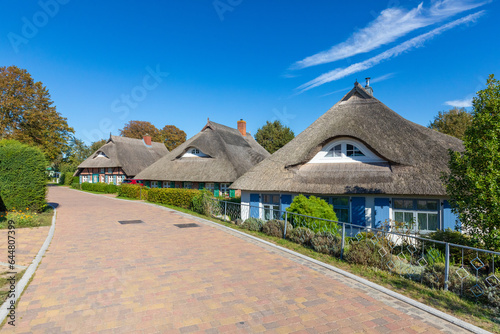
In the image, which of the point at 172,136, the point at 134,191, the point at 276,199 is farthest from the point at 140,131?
the point at 276,199

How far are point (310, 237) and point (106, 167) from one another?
3761 centimetres

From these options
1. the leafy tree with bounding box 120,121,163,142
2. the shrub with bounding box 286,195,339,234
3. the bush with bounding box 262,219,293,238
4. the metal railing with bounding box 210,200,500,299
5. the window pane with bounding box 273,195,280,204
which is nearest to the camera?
the metal railing with bounding box 210,200,500,299

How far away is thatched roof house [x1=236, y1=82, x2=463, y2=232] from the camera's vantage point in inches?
472

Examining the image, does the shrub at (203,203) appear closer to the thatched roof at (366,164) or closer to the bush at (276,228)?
the thatched roof at (366,164)

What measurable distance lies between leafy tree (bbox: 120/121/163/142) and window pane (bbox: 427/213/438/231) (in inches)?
2347

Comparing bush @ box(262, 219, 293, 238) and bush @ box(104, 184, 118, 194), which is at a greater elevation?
bush @ box(104, 184, 118, 194)

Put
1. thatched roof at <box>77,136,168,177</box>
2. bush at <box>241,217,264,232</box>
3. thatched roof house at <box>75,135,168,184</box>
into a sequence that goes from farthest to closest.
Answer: thatched roof house at <box>75,135,168,184</box> → thatched roof at <box>77,136,168,177</box> → bush at <box>241,217,264,232</box>

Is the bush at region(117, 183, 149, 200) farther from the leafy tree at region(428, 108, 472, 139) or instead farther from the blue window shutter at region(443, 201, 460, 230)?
the leafy tree at region(428, 108, 472, 139)

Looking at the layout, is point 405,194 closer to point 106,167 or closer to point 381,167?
point 381,167

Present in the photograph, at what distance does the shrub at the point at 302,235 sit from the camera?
9869mm

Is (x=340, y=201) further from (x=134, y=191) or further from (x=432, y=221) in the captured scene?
(x=134, y=191)

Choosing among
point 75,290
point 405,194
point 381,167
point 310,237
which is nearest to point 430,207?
point 405,194

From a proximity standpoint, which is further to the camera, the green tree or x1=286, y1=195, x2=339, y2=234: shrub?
x1=286, y1=195, x2=339, y2=234: shrub

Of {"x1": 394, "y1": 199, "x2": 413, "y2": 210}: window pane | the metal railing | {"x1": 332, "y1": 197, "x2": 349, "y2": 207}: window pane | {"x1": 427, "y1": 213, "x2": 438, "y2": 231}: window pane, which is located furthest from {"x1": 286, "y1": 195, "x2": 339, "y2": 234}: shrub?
{"x1": 427, "y1": 213, "x2": 438, "y2": 231}: window pane
